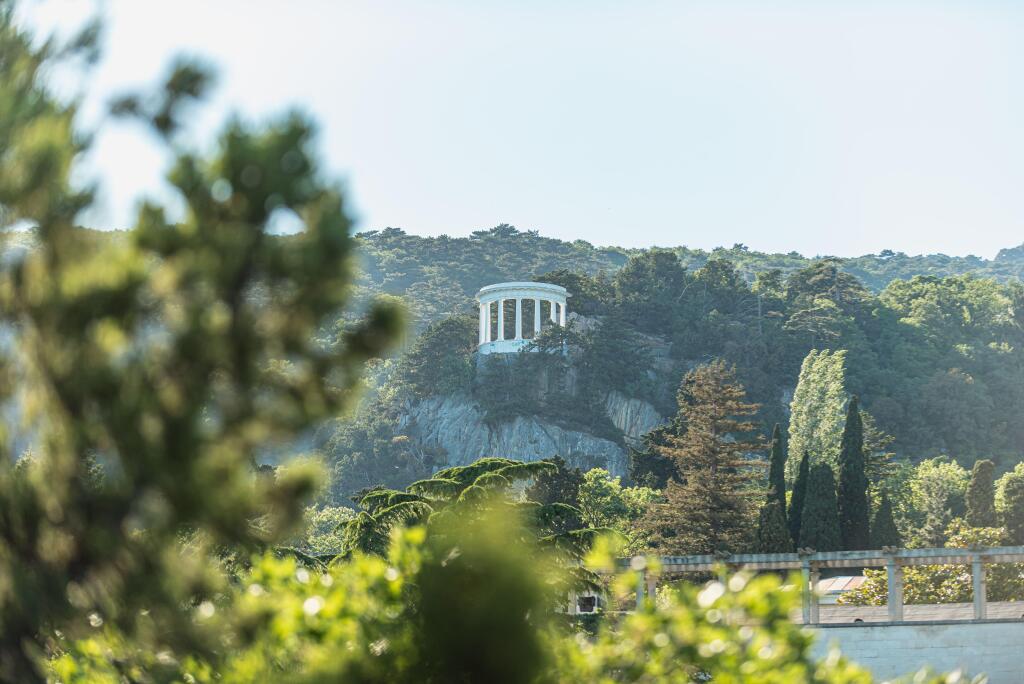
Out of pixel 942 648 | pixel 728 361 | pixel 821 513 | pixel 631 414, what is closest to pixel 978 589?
pixel 942 648

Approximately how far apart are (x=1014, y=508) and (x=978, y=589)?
19543 millimetres

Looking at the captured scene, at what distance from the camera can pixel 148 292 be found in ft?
12.2

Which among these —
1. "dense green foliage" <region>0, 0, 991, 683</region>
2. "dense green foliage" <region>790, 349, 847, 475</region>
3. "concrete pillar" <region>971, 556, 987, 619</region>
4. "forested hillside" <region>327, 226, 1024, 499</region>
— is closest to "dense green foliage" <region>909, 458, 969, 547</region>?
"dense green foliage" <region>790, 349, 847, 475</region>

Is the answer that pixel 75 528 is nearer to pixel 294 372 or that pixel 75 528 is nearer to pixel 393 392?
pixel 294 372

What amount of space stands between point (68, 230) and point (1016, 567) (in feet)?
114

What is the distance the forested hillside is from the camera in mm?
68625

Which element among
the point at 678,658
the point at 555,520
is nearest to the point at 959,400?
the point at 555,520

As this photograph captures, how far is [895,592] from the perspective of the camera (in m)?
24.8

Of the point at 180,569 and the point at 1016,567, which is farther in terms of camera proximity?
the point at 1016,567

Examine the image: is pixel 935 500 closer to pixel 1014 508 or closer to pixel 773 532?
pixel 1014 508

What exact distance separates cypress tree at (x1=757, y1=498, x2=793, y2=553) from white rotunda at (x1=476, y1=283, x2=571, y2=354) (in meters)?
35.2

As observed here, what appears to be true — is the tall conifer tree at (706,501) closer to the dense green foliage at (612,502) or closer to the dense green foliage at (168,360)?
the dense green foliage at (612,502)

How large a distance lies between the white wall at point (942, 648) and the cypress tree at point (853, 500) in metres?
16.2

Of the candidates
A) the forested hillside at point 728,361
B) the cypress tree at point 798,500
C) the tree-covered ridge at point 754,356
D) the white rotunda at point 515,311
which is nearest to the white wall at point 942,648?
the cypress tree at point 798,500
